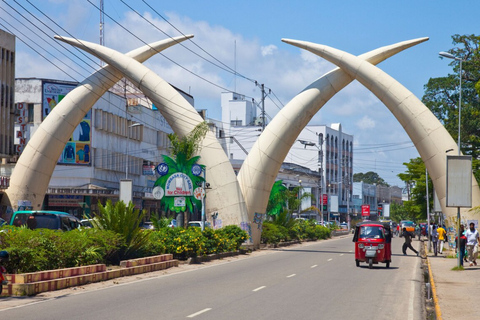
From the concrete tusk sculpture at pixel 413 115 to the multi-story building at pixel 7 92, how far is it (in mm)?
20883

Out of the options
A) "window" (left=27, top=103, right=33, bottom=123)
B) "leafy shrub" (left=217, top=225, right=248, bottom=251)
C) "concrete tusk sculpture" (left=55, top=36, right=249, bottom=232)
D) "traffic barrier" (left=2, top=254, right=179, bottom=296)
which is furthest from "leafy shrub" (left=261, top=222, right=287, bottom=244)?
"window" (left=27, top=103, right=33, bottom=123)

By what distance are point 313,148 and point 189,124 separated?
78491mm

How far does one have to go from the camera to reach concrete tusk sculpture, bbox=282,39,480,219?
40.4 m

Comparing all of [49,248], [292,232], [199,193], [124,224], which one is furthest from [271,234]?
[49,248]

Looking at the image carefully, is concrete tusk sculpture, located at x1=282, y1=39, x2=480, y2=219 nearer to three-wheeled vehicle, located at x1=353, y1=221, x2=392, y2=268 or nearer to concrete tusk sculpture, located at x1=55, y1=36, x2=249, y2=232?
concrete tusk sculpture, located at x1=55, y1=36, x2=249, y2=232

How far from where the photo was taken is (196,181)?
127 feet

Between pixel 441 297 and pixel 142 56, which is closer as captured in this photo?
pixel 441 297

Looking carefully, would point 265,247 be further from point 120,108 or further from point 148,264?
point 120,108

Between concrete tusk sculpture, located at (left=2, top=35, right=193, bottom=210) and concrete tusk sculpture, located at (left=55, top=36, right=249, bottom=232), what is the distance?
6.17 feet

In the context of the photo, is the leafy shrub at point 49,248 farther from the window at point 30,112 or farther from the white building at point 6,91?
the window at point 30,112

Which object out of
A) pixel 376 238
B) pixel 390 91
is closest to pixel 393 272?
pixel 376 238

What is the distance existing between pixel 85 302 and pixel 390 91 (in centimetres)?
3062

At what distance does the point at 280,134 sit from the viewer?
43.4m

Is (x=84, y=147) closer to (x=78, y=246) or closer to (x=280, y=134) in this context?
(x=280, y=134)
